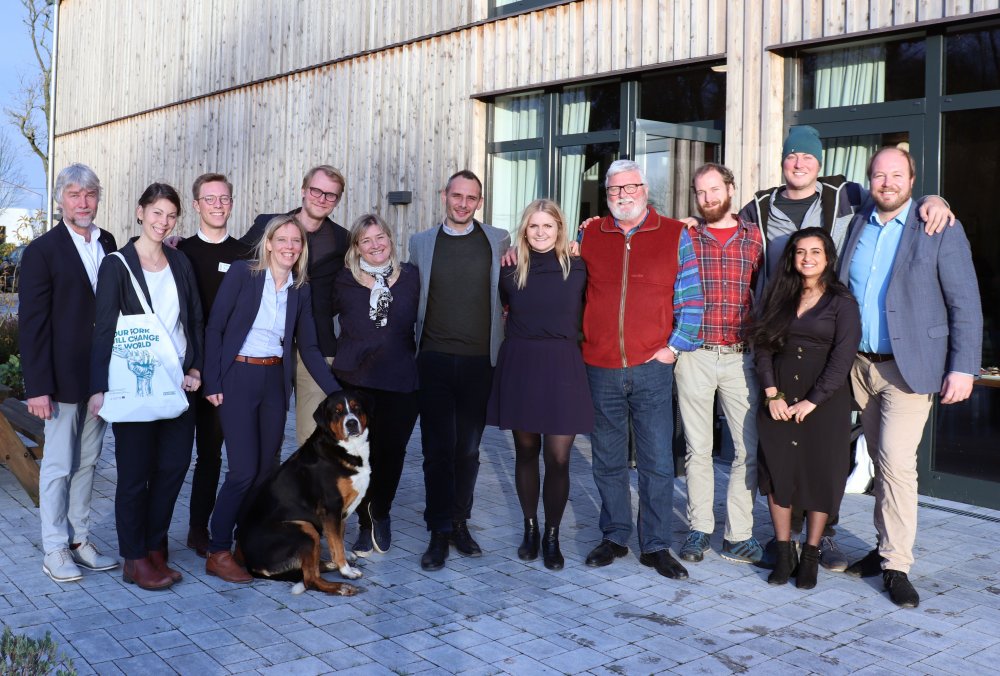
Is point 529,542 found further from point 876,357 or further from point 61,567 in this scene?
point 61,567

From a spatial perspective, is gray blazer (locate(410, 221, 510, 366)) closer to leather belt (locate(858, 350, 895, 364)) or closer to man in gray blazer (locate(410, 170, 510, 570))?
man in gray blazer (locate(410, 170, 510, 570))

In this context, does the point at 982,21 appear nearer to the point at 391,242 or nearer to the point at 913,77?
the point at 913,77

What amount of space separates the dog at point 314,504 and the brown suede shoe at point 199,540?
0.50 m

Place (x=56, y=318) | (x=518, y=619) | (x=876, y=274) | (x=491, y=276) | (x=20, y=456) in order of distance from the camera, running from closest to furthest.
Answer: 1. (x=518, y=619)
2. (x=56, y=318)
3. (x=876, y=274)
4. (x=491, y=276)
5. (x=20, y=456)

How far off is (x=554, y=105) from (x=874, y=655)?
21.1ft

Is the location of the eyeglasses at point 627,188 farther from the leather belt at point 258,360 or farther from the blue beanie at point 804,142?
the leather belt at point 258,360

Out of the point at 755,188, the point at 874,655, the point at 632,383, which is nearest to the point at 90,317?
the point at 632,383

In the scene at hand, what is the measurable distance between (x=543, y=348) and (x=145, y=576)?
225 centimetres

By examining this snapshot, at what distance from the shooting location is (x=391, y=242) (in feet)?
16.8

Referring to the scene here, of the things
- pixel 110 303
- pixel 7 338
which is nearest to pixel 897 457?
pixel 110 303

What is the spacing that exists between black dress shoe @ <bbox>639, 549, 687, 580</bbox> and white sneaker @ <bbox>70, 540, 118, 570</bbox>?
9.10 feet

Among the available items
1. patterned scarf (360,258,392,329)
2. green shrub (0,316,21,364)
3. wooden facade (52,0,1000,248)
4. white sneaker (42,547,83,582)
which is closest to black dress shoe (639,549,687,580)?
patterned scarf (360,258,392,329)

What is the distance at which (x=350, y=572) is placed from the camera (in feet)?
15.9

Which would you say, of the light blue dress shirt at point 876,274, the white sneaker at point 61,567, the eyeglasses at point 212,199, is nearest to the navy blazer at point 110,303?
the eyeglasses at point 212,199
